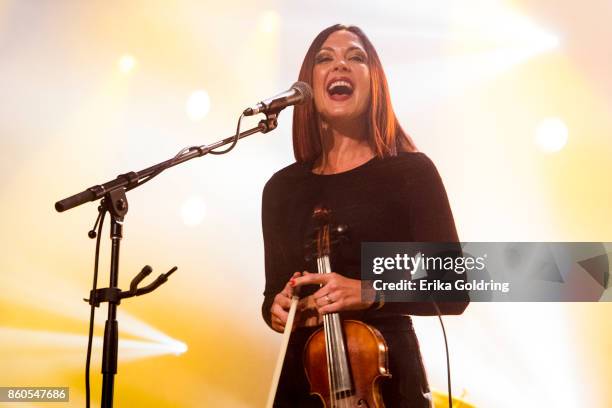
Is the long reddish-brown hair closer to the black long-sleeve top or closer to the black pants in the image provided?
the black long-sleeve top

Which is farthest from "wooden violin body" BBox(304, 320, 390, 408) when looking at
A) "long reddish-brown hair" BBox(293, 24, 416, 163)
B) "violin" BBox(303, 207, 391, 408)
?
"long reddish-brown hair" BBox(293, 24, 416, 163)

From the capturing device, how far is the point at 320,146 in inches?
109

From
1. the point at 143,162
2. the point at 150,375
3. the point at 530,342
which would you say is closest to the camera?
the point at 530,342

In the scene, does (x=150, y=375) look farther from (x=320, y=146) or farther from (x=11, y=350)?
(x=320, y=146)

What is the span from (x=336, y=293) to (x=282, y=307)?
0.23 meters

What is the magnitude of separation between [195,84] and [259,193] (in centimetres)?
54

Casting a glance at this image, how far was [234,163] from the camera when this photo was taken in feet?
9.41

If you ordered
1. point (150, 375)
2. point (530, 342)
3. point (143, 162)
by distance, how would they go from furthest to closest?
1. point (143, 162)
2. point (150, 375)
3. point (530, 342)

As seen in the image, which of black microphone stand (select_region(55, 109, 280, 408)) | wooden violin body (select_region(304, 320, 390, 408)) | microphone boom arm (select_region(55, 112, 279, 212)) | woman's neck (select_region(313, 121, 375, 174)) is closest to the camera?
microphone boom arm (select_region(55, 112, 279, 212))

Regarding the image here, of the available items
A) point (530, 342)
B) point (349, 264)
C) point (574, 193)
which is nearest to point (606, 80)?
point (574, 193)

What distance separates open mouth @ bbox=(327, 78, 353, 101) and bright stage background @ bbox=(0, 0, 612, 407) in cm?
18

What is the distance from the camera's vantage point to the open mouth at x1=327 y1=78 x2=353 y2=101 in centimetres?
274

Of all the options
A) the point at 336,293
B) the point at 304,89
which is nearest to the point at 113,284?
the point at 336,293

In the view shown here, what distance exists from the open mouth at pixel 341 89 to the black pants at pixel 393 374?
845 millimetres
